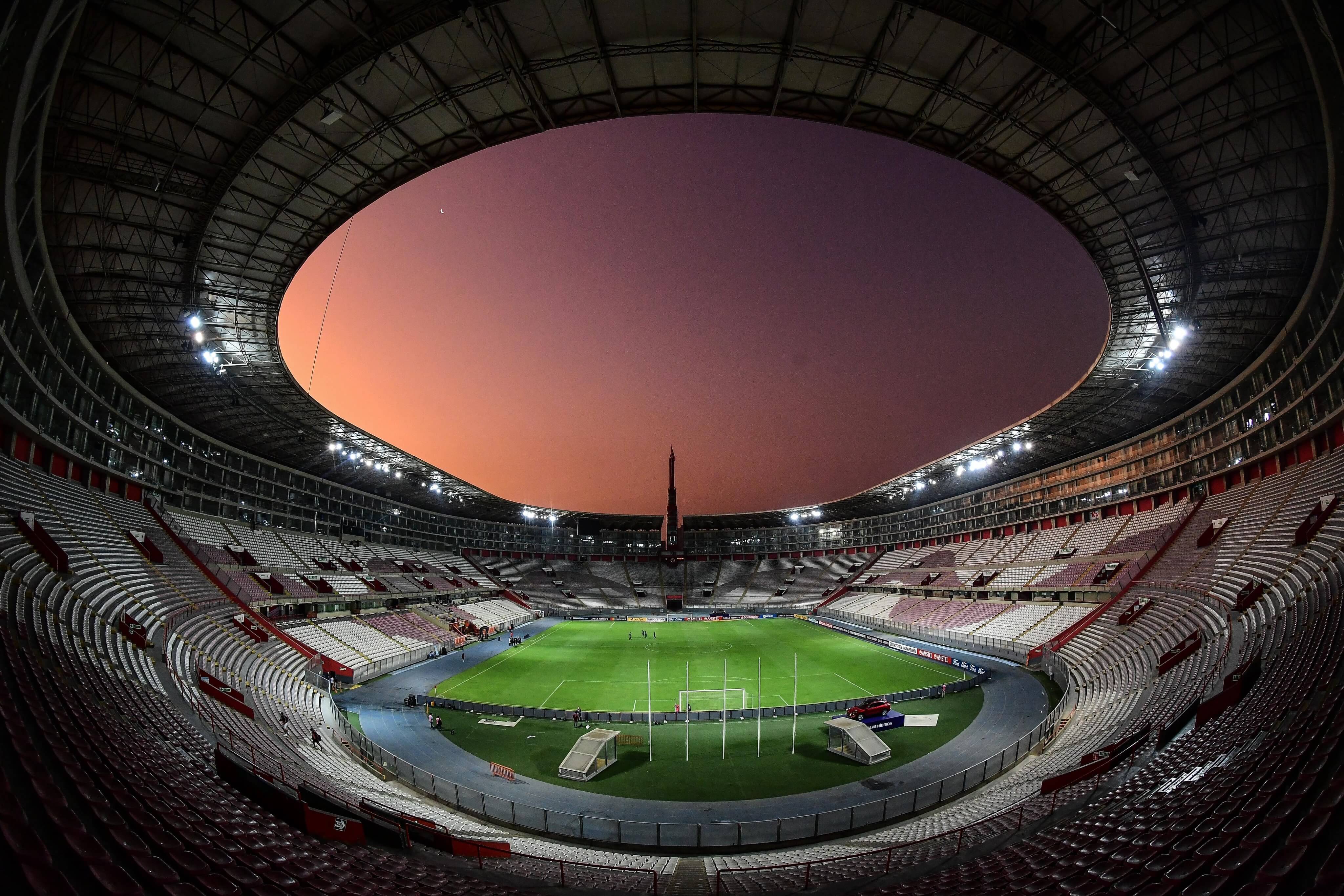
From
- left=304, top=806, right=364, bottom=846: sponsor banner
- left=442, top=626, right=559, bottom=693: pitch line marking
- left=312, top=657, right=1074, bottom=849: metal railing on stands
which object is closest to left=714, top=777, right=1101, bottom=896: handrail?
left=312, top=657, right=1074, bottom=849: metal railing on stands

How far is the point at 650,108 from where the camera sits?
67.2ft

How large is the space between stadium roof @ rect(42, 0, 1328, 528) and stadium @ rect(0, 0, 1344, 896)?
140mm

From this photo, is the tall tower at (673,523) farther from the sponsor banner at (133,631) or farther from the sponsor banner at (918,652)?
the sponsor banner at (133,631)

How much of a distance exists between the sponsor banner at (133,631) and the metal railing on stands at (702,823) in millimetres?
9949

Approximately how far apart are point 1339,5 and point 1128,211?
36.1ft

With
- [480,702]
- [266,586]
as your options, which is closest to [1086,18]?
[480,702]

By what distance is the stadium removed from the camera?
9.61 meters

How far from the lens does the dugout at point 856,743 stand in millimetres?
21766

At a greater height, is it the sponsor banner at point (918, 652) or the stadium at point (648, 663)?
the stadium at point (648, 663)

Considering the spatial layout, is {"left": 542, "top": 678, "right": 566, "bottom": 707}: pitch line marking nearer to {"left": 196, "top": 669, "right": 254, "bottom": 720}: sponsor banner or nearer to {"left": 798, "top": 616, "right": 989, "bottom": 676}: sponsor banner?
{"left": 196, "top": 669, "right": 254, "bottom": 720}: sponsor banner

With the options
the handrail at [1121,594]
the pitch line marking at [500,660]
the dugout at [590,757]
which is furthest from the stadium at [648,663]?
the pitch line marking at [500,660]

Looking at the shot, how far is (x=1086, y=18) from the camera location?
52.5ft

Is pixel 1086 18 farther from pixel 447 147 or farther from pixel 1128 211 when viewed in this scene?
pixel 447 147

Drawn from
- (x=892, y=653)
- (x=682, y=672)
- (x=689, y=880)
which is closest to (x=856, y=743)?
(x=689, y=880)
